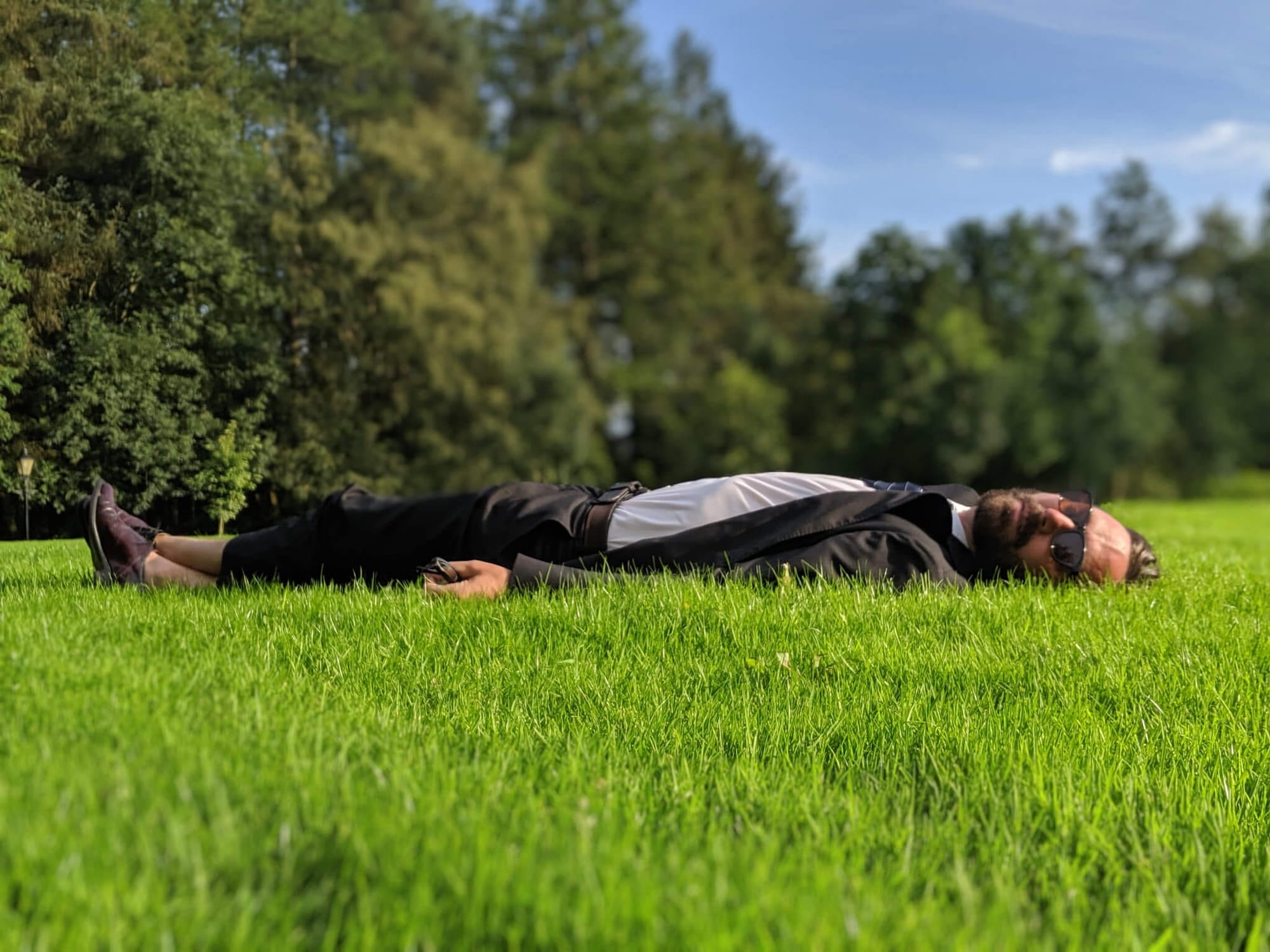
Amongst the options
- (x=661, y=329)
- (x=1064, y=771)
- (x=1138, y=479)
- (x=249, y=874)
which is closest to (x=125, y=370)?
(x=249, y=874)

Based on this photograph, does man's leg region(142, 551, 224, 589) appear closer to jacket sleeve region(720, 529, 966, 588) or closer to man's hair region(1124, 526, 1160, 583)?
jacket sleeve region(720, 529, 966, 588)

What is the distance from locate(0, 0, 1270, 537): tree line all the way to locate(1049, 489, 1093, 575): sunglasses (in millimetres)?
3859

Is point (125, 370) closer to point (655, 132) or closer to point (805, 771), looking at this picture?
point (805, 771)

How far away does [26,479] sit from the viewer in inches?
154

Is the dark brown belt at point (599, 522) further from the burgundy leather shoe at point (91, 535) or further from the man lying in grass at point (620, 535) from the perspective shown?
the burgundy leather shoe at point (91, 535)

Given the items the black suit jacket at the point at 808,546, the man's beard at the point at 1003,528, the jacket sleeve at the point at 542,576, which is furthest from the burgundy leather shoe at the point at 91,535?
the man's beard at the point at 1003,528

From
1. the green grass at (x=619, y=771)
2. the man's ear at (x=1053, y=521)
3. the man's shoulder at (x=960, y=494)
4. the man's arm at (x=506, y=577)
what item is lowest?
the green grass at (x=619, y=771)

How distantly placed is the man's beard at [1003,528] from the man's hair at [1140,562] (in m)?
0.58

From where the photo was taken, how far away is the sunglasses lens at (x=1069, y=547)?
4.66 metres

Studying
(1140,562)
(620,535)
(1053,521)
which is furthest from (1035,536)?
(620,535)

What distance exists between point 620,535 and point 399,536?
0.99 m

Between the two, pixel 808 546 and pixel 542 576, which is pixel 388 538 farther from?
pixel 808 546

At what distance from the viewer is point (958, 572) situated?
15.6 feet

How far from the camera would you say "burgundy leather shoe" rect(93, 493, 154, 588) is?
3896mm
